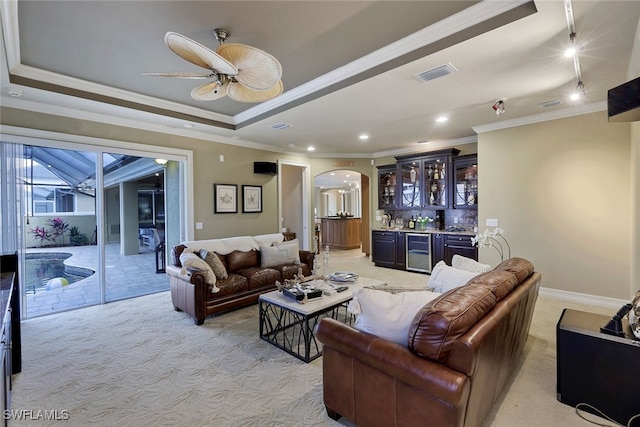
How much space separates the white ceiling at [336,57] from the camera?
2.27 meters

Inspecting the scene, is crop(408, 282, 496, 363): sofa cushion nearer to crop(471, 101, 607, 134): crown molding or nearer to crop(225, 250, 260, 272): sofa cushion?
crop(225, 250, 260, 272): sofa cushion

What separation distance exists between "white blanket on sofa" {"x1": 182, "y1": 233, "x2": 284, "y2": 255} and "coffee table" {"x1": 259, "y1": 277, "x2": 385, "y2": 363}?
137 centimetres

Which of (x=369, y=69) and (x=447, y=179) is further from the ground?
(x=369, y=69)

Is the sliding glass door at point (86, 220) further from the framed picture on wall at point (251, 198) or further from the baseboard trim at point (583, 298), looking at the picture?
the baseboard trim at point (583, 298)

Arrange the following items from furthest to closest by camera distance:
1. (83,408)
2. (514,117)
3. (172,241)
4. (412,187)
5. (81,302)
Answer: (412,187) < (172,241) < (514,117) < (81,302) < (83,408)

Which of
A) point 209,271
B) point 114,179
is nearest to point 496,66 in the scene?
point 209,271

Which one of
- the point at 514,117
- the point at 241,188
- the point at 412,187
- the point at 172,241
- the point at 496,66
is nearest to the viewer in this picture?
the point at 496,66

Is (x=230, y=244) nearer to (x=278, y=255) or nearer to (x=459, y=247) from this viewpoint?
(x=278, y=255)

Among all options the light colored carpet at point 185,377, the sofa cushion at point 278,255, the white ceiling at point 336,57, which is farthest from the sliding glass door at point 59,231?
the sofa cushion at point 278,255

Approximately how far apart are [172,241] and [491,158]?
5779 millimetres

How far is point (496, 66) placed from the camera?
2848 mm

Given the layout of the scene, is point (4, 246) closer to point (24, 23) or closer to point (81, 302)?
point (81, 302)

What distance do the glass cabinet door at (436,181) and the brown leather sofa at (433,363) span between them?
4.36 metres

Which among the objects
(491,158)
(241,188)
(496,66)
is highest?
(496,66)
